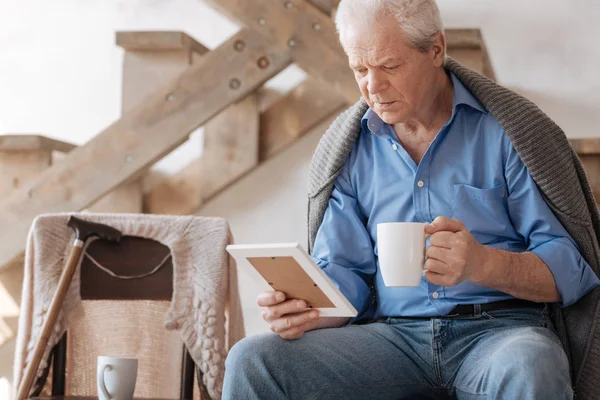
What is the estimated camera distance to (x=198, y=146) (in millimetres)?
3354

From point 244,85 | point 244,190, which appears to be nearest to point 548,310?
point 244,85

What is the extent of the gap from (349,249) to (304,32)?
133 centimetres

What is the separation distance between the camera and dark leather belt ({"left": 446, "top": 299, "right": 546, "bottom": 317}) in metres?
1.58

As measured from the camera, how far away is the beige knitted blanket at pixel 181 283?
7.15 feet

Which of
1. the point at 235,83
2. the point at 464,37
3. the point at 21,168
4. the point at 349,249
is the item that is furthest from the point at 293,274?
the point at 21,168

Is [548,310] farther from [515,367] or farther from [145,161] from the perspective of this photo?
[145,161]

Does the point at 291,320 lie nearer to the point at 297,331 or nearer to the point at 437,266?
the point at 297,331

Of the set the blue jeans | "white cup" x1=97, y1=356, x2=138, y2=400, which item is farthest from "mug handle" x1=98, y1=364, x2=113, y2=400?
the blue jeans

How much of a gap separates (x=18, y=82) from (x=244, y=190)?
1.05 m

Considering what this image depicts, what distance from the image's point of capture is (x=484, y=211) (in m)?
1.62

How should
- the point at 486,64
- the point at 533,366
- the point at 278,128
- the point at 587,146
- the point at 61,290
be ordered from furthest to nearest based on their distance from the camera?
1. the point at 278,128
2. the point at 486,64
3. the point at 587,146
4. the point at 61,290
5. the point at 533,366

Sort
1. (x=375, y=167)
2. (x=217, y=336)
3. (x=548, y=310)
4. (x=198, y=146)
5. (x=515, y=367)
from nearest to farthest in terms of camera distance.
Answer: (x=515, y=367), (x=548, y=310), (x=375, y=167), (x=217, y=336), (x=198, y=146)

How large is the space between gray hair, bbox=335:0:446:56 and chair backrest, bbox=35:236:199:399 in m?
0.90

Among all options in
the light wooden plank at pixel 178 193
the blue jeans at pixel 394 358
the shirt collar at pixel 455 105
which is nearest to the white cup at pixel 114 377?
the blue jeans at pixel 394 358
